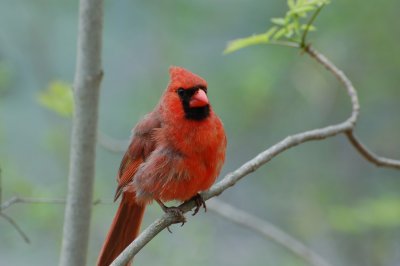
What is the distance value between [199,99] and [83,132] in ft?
1.57

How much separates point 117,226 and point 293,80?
7.36 ft

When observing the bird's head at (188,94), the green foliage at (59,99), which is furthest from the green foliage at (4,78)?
the bird's head at (188,94)

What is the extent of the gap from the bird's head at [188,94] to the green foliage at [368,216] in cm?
161

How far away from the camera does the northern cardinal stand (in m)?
2.51

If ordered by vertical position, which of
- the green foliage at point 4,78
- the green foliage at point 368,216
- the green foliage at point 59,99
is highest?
the green foliage at point 59,99

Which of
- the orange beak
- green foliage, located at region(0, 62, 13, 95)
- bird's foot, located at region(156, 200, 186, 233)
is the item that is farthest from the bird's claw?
green foliage, located at region(0, 62, 13, 95)

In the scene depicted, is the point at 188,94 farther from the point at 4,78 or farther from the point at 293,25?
the point at 4,78

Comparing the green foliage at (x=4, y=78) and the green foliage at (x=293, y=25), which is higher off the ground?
the green foliage at (x=293, y=25)

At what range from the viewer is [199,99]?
2.52 metres

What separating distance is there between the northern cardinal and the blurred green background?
1.17 meters

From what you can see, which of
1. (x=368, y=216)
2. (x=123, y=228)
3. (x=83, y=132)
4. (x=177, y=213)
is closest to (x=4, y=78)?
(x=123, y=228)

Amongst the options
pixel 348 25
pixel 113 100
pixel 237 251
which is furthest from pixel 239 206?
pixel 348 25

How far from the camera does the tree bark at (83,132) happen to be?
2.25 meters

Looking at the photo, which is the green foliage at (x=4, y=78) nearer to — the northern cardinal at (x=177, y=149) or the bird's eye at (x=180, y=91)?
the northern cardinal at (x=177, y=149)
